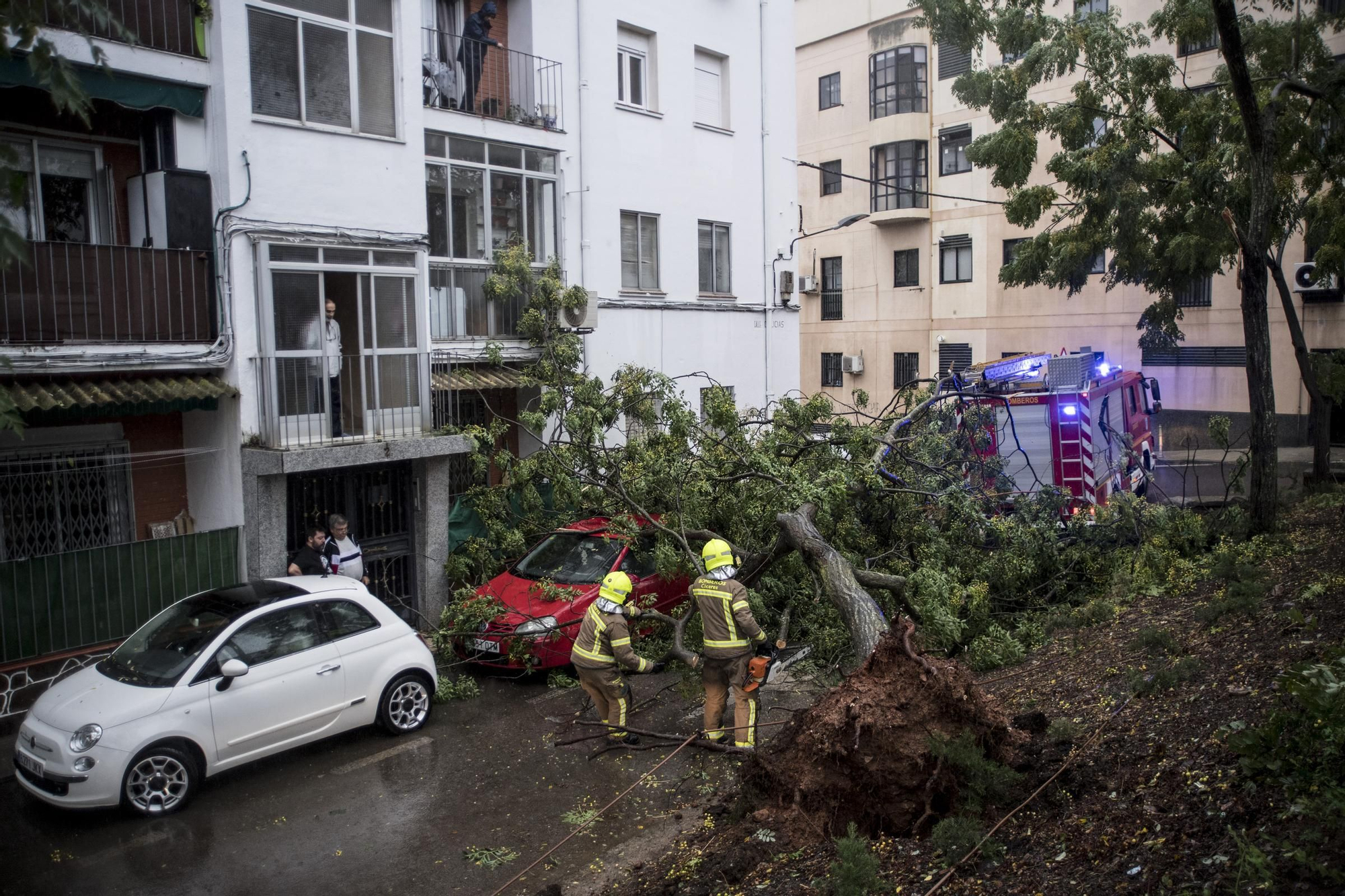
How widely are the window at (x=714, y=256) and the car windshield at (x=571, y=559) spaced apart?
271 inches

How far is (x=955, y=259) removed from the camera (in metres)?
29.5

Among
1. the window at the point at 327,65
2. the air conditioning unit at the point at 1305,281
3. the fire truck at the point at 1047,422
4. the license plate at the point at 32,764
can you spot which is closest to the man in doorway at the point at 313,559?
the license plate at the point at 32,764

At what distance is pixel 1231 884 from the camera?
12.6 feet

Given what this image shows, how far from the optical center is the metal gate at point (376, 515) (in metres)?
11.5

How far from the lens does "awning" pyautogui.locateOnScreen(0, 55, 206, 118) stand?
9.36 m

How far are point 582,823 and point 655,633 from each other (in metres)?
3.65

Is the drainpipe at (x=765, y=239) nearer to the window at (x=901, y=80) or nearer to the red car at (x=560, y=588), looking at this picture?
the red car at (x=560, y=588)

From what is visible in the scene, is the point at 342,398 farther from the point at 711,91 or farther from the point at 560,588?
the point at 711,91

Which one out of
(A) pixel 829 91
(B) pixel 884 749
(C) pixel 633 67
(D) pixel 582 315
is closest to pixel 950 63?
(A) pixel 829 91

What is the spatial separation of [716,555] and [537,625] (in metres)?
2.48

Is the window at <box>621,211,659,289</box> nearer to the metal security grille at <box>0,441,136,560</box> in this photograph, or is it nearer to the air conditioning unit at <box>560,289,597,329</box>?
the air conditioning unit at <box>560,289,597,329</box>

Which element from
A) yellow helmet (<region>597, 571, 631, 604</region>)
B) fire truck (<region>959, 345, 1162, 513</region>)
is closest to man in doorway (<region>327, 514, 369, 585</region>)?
yellow helmet (<region>597, 571, 631, 604</region>)

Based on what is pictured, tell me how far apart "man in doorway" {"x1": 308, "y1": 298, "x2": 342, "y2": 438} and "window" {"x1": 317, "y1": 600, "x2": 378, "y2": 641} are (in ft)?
10.3

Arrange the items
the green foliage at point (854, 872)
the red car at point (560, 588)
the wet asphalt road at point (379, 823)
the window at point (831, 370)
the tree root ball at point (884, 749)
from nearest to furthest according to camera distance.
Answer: the green foliage at point (854, 872) → the tree root ball at point (884, 749) → the wet asphalt road at point (379, 823) → the red car at point (560, 588) → the window at point (831, 370)
